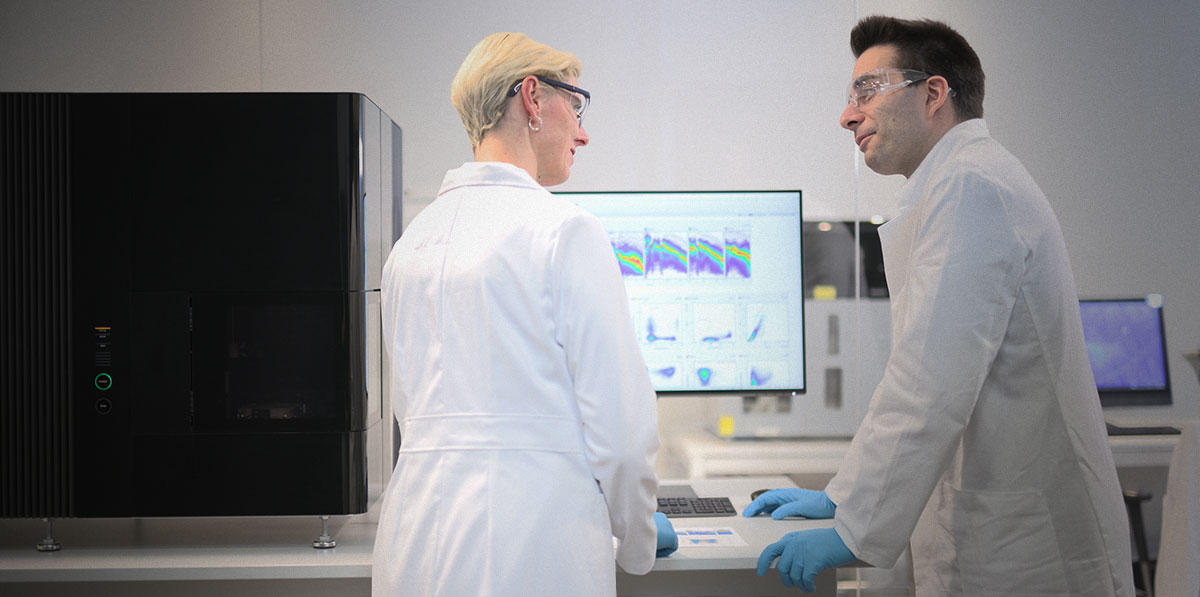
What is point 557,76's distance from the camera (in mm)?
1436

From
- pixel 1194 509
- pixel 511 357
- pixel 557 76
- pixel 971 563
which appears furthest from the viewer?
pixel 1194 509

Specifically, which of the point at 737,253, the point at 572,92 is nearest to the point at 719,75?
the point at 737,253

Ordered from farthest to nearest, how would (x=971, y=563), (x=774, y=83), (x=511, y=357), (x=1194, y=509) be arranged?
(x=774, y=83) < (x=1194, y=509) < (x=971, y=563) < (x=511, y=357)

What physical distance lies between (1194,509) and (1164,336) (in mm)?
413

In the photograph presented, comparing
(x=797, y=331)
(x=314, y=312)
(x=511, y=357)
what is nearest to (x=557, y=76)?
(x=511, y=357)

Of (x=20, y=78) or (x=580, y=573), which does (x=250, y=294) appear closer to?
(x=580, y=573)

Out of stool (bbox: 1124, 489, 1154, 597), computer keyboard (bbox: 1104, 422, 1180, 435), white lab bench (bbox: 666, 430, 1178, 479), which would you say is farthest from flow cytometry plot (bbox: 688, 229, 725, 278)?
stool (bbox: 1124, 489, 1154, 597)

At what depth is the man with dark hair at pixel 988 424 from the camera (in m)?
1.49

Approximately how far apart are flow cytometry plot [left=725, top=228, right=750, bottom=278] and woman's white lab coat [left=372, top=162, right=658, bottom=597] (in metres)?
0.95

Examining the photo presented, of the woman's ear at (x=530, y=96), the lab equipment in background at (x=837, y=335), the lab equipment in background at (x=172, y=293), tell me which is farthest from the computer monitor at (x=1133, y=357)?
the lab equipment in background at (x=172, y=293)

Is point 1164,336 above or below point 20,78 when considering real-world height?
below

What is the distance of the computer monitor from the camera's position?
216cm

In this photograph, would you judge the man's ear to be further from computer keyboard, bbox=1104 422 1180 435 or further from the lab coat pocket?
computer keyboard, bbox=1104 422 1180 435

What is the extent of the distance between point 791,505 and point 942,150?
2.62 feet
